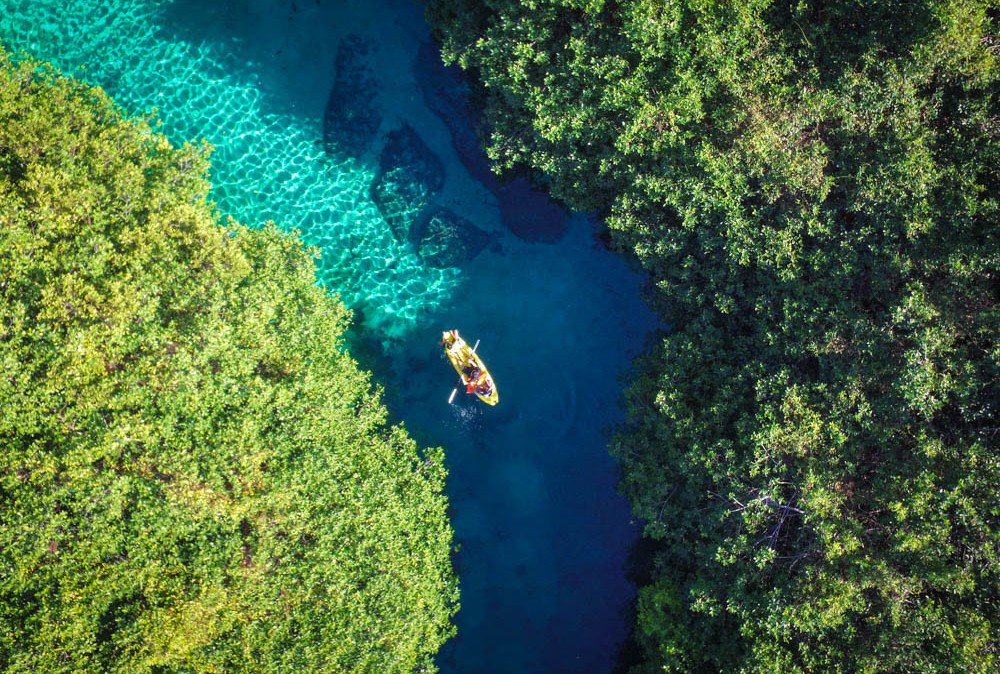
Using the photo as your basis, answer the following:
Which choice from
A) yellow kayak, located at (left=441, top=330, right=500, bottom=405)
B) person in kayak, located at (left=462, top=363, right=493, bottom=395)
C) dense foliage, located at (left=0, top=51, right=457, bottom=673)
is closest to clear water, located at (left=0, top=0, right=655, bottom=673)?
yellow kayak, located at (left=441, top=330, right=500, bottom=405)

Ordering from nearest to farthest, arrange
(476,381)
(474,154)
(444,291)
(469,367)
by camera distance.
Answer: (476,381) < (469,367) < (444,291) < (474,154)

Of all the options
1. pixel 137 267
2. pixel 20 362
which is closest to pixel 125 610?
pixel 20 362

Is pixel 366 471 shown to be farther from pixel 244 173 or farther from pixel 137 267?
pixel 244 173

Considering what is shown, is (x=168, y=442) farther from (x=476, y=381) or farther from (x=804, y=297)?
(x=804, y=297)

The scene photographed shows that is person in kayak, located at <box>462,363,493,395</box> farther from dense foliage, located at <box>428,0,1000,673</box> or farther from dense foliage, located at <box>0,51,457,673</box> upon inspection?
dense foliage, located at <box>428,0,1000,673</box>

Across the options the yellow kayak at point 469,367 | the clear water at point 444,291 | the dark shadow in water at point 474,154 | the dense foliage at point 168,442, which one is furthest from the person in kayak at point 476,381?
the dark shadow in water at point 474,154

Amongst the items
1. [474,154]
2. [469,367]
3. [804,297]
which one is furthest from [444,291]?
[804,297]
